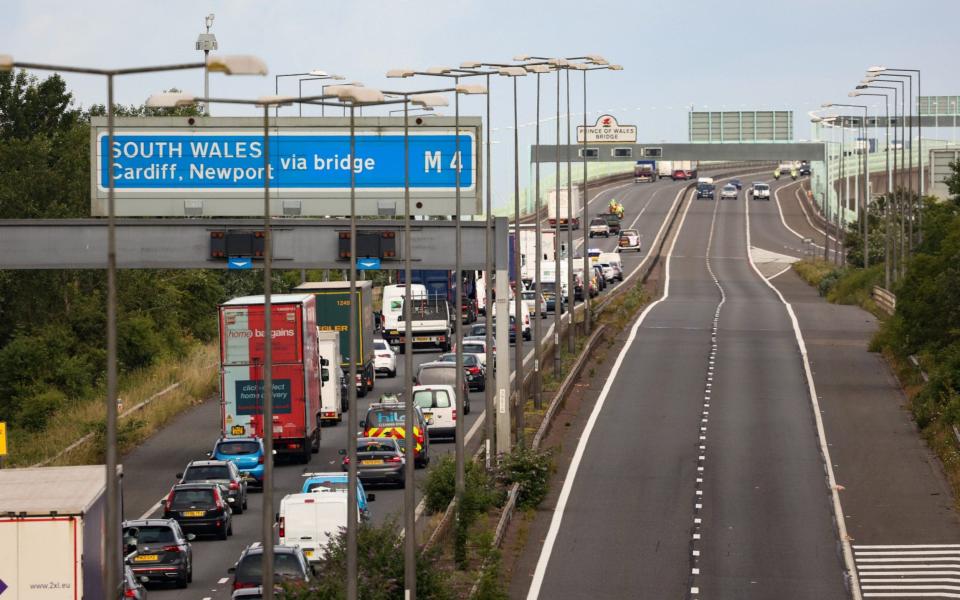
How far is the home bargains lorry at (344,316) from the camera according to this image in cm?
5859

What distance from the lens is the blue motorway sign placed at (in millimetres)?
39969

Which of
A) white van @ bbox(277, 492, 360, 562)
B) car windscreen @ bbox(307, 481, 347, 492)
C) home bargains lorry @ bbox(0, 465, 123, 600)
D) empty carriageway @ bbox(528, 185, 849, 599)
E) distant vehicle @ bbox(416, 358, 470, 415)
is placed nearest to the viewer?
home bargains lorry @ bbox(0, 465, 123, 600)

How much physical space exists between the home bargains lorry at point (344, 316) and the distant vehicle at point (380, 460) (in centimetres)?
1286

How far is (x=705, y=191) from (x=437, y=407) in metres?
128

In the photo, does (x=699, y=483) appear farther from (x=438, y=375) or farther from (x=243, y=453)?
(x=438, y=375)

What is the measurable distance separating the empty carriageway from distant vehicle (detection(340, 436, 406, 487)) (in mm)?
4342

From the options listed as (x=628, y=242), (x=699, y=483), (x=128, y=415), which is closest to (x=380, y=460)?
(x=699, y=483)

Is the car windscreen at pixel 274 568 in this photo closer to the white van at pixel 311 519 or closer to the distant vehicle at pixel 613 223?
the white van at pixel 311 519

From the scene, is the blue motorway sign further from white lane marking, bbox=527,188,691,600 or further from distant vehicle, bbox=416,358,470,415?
distant vehicle, bbox=416,358,470,415

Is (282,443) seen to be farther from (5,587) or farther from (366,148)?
(5,587)

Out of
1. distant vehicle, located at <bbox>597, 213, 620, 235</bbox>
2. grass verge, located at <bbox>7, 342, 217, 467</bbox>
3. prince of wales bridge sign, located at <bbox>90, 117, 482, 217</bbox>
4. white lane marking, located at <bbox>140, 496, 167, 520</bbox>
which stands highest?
prince of wales bridge sign, located at <bbox>90, 117, 482, 217</bbox>

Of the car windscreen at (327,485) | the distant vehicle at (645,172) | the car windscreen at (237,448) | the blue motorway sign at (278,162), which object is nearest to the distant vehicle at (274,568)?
the car windscreen at (327,485)

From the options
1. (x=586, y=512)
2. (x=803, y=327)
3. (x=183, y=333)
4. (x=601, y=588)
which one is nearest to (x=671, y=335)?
(x=803, y=327)

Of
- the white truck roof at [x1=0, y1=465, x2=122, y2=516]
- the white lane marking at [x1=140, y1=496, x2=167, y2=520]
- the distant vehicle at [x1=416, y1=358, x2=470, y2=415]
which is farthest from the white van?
the distant vehicle at [x1=416, y1=358, x2=470, y2=415]
